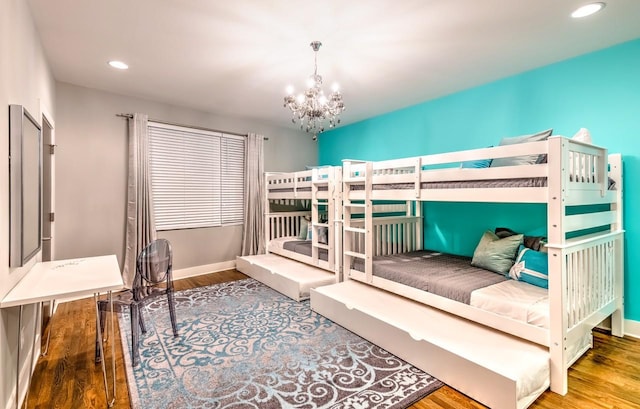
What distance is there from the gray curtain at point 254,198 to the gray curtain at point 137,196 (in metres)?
1.42

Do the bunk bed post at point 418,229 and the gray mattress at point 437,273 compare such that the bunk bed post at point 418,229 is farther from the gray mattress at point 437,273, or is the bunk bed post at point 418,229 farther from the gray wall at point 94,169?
the gray wall at point 94,169

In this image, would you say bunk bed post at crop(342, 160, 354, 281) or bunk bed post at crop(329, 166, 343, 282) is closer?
bunk bed post at crop(342, 160, 354, 281)

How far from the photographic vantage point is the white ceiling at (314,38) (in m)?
2.10

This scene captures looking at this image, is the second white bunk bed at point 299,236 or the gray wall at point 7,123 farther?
the second white bunk bed at point 299,236

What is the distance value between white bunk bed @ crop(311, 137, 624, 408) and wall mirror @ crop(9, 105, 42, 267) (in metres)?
2.26

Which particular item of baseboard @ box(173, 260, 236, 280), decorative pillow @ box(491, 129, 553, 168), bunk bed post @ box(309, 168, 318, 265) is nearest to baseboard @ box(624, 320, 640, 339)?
decorative pillow @ box(491, 129, 553, 168)

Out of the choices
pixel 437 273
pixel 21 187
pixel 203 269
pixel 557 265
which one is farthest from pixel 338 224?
pixel 21 187

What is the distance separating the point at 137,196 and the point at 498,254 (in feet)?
13.6

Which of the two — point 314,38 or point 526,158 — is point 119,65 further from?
point 526,158

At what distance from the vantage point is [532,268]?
7.93 feet

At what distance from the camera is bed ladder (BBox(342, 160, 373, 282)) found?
10.5 feet

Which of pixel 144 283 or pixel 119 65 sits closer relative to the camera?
pixel 144 283

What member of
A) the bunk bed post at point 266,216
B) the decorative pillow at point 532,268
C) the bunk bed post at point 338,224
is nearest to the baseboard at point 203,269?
the bunk bed post at point 266,216

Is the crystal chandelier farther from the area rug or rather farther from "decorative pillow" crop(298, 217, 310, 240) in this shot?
"decorative pillow" crop(298, 217, 310, 240)
